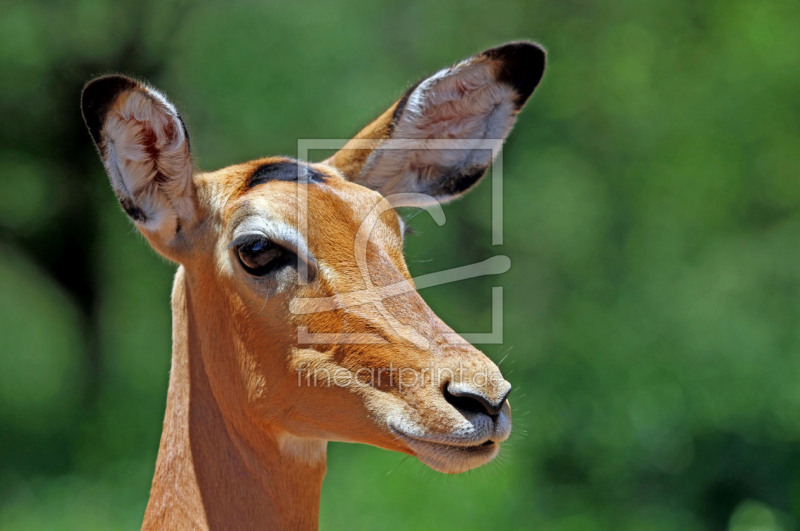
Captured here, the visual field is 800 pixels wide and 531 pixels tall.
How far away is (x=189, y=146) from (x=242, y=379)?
3.16 feet

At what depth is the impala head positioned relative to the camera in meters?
3.18

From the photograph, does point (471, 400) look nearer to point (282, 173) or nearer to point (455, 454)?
point (455, 454)

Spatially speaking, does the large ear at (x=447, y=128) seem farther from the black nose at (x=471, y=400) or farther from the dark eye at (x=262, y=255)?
the black nose at (x=471, y=400)

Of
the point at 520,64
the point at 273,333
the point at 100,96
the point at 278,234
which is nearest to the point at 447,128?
the point at 520,64

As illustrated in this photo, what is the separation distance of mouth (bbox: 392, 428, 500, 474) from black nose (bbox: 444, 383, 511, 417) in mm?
116

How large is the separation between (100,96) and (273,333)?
43.1 inches

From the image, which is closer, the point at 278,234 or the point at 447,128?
the point at 278,234

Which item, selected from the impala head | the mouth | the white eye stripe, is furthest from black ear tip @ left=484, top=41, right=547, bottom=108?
the mouth

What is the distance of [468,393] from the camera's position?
120 inches

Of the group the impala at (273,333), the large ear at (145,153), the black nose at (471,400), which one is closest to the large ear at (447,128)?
the impala at (273,333)

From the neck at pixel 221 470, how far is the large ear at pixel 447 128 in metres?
1.20

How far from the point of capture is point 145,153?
367cm

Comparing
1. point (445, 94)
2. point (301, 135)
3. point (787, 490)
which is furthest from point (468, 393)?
point (301, 135)

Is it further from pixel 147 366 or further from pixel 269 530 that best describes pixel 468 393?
pixel 147 366
